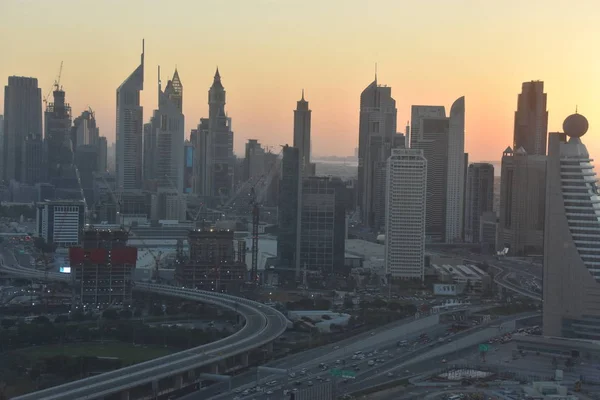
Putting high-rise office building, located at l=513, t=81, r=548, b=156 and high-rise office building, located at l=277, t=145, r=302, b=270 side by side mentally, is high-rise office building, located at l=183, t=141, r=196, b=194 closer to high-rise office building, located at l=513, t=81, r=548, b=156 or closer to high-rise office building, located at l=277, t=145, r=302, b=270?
high-rise office building, located at l=513, t=81, r=548, b=156

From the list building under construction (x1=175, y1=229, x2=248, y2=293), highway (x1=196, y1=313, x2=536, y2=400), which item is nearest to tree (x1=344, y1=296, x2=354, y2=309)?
building under construction (x1=175, y1=229, x2=248, y2=293)

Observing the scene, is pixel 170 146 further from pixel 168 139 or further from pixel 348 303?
pixel 348 303

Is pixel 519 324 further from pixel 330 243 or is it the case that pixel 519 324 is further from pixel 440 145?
pixel 440 145

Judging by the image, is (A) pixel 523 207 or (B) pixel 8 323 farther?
(A) pixel 523 207

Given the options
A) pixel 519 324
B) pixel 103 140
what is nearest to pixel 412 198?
pixel 519 324

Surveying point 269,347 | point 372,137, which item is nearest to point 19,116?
point 372,137

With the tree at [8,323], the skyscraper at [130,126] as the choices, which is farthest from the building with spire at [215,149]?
the tree at [8,323]
